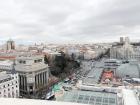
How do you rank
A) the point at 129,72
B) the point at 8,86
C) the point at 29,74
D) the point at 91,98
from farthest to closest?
the point at 129,72 < the point at 29,74 < the point at 8,86 < the point at 91,98

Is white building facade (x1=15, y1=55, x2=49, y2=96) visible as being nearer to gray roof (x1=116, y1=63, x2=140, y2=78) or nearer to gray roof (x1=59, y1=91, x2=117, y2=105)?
gray roof (x1=116, y1=63, x2=140, y2=78)

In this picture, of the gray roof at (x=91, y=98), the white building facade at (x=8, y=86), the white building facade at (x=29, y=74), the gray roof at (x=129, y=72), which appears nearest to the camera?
the gray roof at (x=91, y=98)

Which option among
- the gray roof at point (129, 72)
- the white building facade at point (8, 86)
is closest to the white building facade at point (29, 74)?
the white building facade at point (8, 86)

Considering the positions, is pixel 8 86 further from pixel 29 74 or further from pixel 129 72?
pixel 129 72

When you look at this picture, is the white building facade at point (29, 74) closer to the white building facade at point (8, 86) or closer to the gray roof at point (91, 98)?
the white building facade at point (8, 86)

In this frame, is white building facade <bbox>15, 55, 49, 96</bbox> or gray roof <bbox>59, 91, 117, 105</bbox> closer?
gray roof <bbox>59, 91, 117, 105</bbox>

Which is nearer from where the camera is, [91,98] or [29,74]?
[91,98]

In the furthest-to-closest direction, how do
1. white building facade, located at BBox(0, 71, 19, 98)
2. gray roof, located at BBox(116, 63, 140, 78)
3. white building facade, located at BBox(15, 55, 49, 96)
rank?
gray roof, located at BBox(116, 63, 140, 78) < white building facade, located at BBox(15, 55, 49, 96) < white building facade, located at BBox(0, 71, 19, 98)

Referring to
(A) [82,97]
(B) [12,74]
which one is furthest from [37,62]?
(A) [82,97]

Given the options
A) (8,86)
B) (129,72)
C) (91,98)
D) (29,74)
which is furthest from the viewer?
(129,72)

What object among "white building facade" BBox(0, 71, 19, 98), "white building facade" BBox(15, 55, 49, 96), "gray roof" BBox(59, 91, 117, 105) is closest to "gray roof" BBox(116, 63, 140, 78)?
"white building facade" BBox(15, 55, 49, 96)

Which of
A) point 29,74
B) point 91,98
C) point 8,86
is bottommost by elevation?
point 8,86

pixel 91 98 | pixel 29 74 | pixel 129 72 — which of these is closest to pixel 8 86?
pixel 29 74

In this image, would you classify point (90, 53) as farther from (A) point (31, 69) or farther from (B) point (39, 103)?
(B) point (39, 103)
